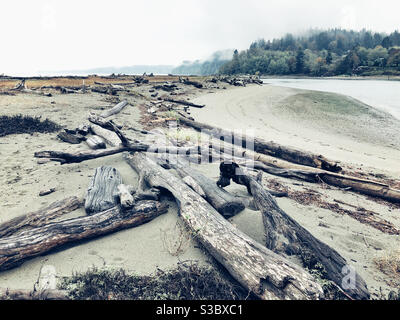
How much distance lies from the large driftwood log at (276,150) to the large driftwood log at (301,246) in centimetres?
381

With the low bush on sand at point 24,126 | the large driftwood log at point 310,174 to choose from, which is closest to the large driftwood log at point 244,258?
the large driftwood log at point 310,174

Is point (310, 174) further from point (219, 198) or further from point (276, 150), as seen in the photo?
point (219, 198)

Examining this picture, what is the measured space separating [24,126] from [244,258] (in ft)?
35.0

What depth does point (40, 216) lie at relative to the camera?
426 cm

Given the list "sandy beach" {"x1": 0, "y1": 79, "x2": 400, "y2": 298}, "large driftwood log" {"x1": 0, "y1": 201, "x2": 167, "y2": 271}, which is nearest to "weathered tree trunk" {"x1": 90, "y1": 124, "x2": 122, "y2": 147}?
"sandy beach" {"x1": 0, "y1": 79, "x2": 400, "y2": 298}

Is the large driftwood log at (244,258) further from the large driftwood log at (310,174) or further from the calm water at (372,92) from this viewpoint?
the calm water at (372,92)

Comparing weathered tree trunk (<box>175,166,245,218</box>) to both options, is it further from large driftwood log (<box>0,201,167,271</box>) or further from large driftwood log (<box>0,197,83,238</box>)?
large driftwood log (<box>0,197,83,238</box>)

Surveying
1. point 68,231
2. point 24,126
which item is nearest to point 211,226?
point 68,231

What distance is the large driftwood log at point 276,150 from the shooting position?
7.40 metres

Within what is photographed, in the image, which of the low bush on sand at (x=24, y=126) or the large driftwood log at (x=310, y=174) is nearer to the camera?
the large driftwood log at (x=310, y=174)

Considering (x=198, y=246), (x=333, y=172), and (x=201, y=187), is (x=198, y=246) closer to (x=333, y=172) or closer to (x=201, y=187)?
(x=201, y=187)
